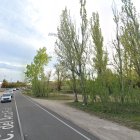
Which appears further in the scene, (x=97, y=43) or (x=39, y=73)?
(x=39, y=73)

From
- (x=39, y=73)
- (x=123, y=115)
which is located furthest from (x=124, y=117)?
(x=39, y=73)

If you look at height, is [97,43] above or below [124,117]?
above

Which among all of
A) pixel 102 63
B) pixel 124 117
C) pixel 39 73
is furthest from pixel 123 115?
pixel 39 73

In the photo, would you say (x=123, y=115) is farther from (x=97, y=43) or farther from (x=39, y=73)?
(x=39, y=73)

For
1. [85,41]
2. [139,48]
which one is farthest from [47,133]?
[85,41]

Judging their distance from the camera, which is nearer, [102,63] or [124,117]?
[124,117]

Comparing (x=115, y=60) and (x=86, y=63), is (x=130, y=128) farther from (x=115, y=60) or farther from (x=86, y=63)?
(x=86, y=63)

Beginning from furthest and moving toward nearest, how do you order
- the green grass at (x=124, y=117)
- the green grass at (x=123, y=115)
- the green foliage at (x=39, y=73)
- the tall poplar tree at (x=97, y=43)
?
the green foliage at (x=39, y=73)
the tall poplar tree at (x=97, y=43)
the green grass at (x=123, y=115)
the green grass at (x=124, y=117)

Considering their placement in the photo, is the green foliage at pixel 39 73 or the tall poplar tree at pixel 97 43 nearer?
the tall poplar tree at pixel 97 43

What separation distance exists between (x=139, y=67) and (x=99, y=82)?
13.1 ft

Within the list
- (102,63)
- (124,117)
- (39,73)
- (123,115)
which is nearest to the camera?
(124,117)

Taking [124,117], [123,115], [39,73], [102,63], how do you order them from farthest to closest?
[39,73] < [102,63] < [123,115] < [124,117]

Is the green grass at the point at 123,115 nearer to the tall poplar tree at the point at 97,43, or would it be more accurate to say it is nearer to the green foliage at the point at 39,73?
the tall poplar tree at the point at 97,43

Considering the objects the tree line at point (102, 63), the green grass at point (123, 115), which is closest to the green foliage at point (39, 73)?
the tree line at point (102, 63)
